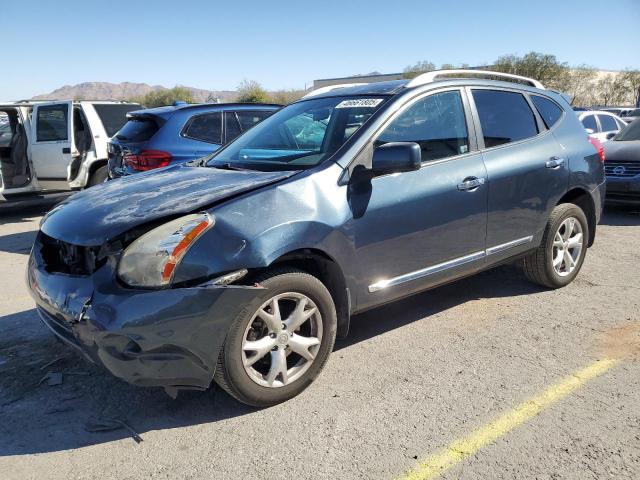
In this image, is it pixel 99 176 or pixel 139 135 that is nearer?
pixel 139 135

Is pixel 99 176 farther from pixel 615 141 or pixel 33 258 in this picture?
pixel 615 141

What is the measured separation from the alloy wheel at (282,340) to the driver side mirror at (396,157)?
3.05 ft

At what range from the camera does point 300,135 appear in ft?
13.2

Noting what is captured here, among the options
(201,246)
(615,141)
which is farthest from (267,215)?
(615,141)

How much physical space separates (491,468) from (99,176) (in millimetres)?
8631

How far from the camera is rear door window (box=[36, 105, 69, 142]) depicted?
9.43m

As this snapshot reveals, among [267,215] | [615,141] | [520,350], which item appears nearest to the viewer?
[267,215]

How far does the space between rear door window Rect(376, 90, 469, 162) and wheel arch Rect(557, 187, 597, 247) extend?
1430mm

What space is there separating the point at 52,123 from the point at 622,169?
30.8 feet

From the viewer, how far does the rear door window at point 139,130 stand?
6.75 metres

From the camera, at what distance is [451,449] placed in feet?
8.67

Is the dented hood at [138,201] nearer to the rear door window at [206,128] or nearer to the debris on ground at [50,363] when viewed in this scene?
the debris on ground at [50,363]

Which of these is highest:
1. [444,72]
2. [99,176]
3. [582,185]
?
[444,72]

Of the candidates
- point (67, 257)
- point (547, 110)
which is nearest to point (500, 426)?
point (67, 257)
